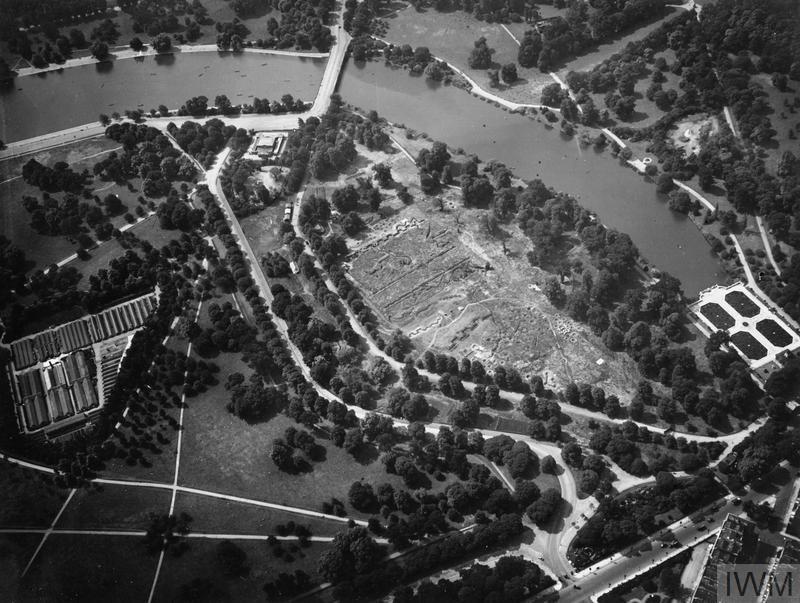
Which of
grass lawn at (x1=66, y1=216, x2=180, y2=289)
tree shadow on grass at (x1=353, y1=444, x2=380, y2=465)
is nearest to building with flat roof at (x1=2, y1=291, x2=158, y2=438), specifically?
grass lawn at (x1=66, y1=216, x2=180, y2=289)

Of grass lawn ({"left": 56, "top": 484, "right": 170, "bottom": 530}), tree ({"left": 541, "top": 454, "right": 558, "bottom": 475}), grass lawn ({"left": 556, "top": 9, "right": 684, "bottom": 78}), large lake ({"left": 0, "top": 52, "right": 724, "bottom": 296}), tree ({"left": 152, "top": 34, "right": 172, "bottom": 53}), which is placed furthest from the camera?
tree ({"left": 152, "top": 34, "right": 172, "bottom": 53})

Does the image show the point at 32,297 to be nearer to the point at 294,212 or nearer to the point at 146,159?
the point at 146,159

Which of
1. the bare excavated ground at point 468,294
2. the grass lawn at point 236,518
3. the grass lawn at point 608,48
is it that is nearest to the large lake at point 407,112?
the bare excavated ground at point 468,294

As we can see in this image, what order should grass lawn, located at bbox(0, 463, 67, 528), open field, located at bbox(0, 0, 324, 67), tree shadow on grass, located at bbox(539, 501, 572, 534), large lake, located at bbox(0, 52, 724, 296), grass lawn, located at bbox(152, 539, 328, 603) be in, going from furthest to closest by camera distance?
open field, located at bbox(0, 0, 324, 67), large lake, located at bbox(0, 52, 724, 296), grass lawn, located at bbox(0, 463, 67, 528), tree shadow on grass, located at bbox(539, 501, 572, 534), grass lawn, located at bbox(152, 539, 328, 603)

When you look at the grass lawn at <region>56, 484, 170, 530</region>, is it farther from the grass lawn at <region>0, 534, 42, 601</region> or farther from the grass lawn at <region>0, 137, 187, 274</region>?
the grass lawn at <region>0, 137, 187, 274</region>

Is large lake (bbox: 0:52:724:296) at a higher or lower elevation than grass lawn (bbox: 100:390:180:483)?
higher

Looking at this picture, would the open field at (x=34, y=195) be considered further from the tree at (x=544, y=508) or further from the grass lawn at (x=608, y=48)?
the grass lawn at (x=608, y=48)

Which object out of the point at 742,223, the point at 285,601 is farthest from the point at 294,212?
the point at 742,223
